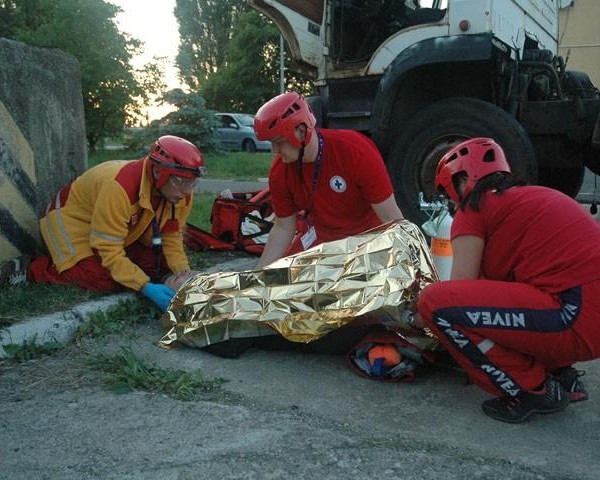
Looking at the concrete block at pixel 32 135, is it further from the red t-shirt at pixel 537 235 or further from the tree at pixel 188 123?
the tree at pixel 188 123

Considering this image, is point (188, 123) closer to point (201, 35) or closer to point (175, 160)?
point (175, 160)

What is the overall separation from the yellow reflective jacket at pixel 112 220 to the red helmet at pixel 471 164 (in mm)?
1816

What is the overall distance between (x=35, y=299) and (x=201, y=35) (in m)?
53.5

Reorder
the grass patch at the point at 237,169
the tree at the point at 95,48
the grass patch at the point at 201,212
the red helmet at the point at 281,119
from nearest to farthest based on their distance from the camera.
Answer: the red helmet at the point at 281,119 < the grass patch at the point at 201,212 < the grass patch at the point at 237,169 < the tree at the point at 95,48

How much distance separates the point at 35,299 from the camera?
3689 mm

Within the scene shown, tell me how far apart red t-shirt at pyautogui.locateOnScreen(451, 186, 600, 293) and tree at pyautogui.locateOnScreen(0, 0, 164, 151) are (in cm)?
1840

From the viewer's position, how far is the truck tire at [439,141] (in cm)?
539

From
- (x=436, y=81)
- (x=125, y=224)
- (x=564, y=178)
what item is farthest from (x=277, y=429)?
(x=564, y=178)

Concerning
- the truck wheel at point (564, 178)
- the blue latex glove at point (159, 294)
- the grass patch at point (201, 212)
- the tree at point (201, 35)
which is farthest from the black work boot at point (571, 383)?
the tree at point (201, 35)

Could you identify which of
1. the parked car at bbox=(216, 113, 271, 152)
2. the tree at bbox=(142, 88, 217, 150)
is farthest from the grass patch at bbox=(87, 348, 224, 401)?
the parked car at bbox=(216, 113, 271, 152)

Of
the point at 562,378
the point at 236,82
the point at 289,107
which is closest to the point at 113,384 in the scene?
the point at 289,107

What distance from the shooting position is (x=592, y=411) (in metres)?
2.76

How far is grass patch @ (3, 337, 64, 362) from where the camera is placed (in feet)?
10.6

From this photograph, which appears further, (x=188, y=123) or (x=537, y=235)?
(x=188, y=123)
